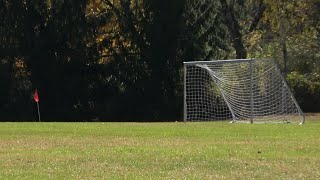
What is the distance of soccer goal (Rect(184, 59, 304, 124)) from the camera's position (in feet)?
98.5

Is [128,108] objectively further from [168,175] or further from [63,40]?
[168,175]

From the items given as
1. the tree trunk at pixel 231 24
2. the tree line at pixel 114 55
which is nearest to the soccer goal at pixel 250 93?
the tree line at pixel 114 55

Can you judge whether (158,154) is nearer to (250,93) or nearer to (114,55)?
(250,93)

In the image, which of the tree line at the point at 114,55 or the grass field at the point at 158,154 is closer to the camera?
the grass field at the point at 158,154

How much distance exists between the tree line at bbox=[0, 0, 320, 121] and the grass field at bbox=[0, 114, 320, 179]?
61.4 feet

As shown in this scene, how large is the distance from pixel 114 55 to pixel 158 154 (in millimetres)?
27776

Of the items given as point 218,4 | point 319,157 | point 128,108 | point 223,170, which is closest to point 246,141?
point 319,157

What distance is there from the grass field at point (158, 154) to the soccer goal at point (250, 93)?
25.6 ft

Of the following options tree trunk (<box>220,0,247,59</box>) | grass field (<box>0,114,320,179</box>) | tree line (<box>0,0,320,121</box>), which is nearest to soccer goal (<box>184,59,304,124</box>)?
grass field (<box>0,114,320,179</box>)

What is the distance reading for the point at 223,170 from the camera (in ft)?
41.5

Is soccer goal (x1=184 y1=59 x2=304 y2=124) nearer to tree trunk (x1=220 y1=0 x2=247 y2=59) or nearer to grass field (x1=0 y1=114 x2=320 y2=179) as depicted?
grass field (x1=0 y1=114 x2=320 y2=179)

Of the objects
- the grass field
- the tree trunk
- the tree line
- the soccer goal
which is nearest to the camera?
the grass field

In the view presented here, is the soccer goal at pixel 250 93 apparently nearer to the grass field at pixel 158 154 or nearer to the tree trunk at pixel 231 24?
the grass field at pixel 158 154

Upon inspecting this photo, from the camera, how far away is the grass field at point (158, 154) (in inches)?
483
